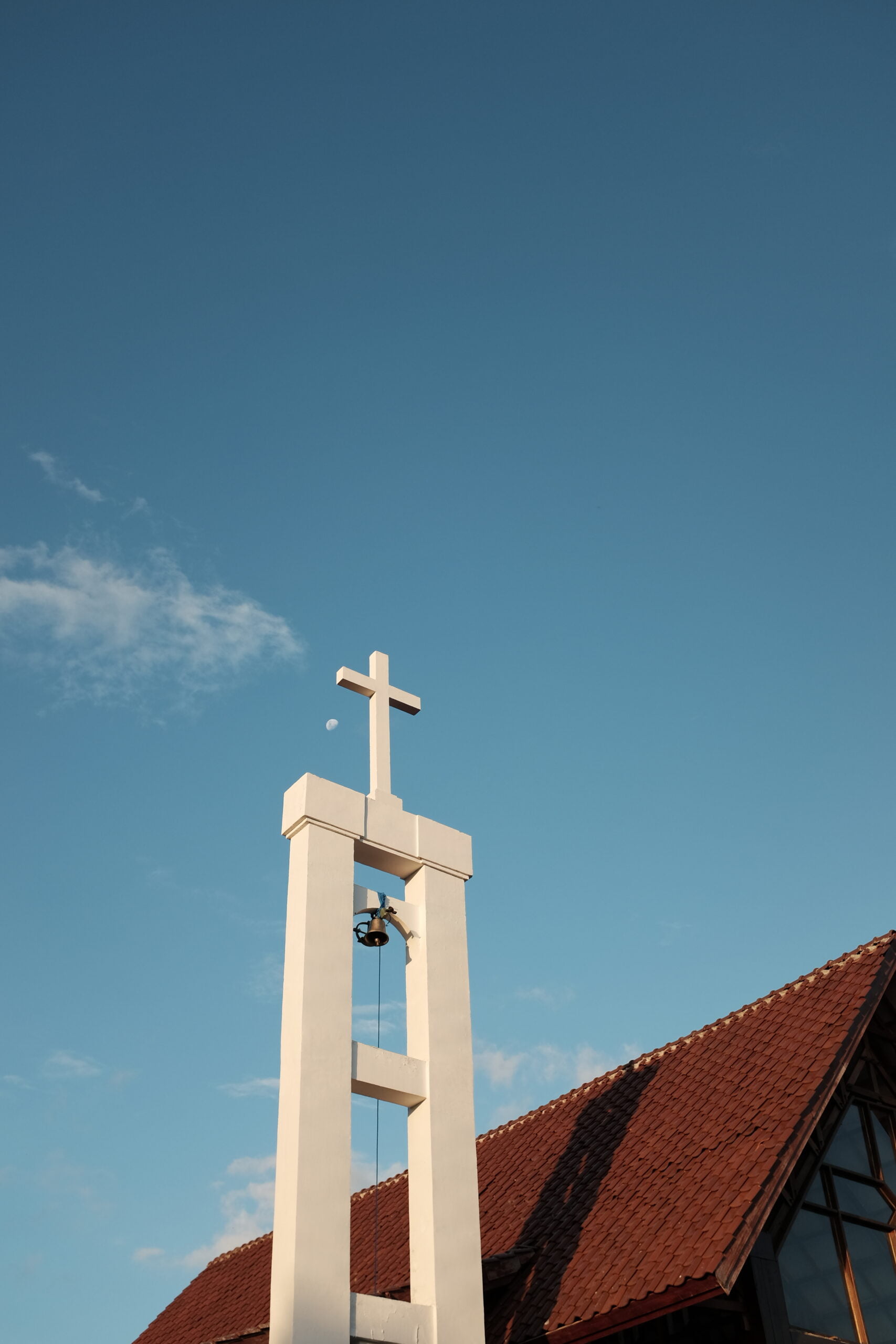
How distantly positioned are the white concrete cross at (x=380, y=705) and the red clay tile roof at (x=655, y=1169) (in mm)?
4272

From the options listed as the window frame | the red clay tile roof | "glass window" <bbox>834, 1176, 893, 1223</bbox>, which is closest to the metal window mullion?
the window frame

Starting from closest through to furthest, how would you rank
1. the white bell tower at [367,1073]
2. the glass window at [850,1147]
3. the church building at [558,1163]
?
1. the white bell tower at [367,1073]
2. the church building at [558,1163]
3. the glass window at [850,1147]

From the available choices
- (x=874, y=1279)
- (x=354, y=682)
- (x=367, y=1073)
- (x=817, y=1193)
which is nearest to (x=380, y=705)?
(x=354, y=682)

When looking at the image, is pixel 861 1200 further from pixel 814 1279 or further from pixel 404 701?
pixel 404 701

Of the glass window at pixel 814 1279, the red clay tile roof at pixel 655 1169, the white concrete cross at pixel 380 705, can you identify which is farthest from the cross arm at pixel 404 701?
the glass window at pixel 814 1279

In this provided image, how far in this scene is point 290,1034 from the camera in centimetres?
1012

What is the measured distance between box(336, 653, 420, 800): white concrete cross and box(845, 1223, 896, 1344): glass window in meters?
5.89

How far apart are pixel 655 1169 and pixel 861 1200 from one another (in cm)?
205

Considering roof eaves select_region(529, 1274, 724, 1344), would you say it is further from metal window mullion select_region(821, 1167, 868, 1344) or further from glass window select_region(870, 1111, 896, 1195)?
glass window select_region(870, 1111, 896, 1195)

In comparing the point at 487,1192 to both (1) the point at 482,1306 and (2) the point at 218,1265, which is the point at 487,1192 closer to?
(1) the point at 482,1306

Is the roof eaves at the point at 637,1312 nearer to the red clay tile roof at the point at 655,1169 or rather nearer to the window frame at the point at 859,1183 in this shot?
the red clay tile roof at the point at 655,1169

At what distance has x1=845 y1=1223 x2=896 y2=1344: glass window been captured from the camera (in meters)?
11.4

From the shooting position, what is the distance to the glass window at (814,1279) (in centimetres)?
1086

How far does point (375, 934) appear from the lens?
11211mm
